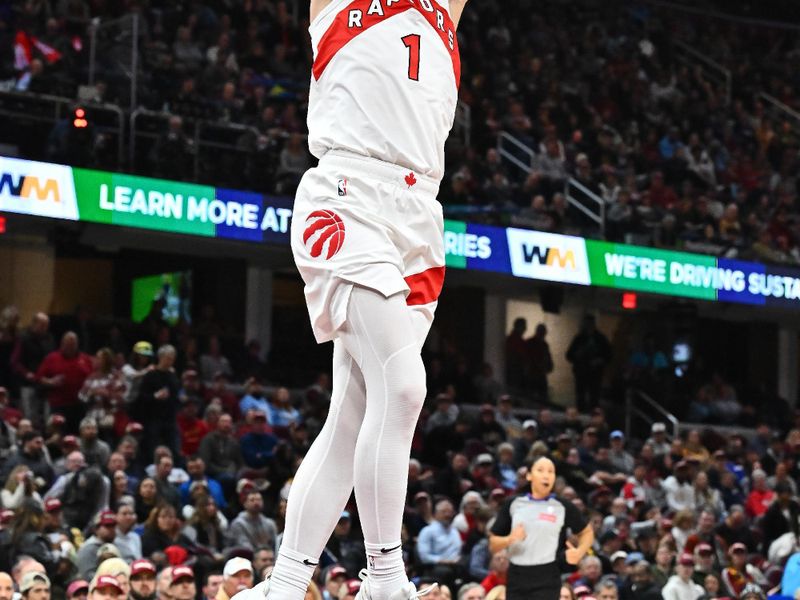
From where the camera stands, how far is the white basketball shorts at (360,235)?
14.5 feet

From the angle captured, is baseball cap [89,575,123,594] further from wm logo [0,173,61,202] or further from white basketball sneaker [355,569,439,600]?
wm logo [0,173,61,202]

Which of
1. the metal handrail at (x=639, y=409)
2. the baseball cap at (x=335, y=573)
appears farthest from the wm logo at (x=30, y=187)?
the metal handrail at (x=639, y=409)

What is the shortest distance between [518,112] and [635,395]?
4.70m

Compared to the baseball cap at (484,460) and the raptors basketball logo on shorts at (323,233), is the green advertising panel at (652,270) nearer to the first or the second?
the baseball cap at (484,460)

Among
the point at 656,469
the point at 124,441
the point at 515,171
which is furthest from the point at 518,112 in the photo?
the point at 124,441

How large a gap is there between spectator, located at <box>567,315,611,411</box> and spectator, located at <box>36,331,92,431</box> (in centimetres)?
903

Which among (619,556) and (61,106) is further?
(61,106)

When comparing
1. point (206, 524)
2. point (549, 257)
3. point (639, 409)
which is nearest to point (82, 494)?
point (206, 524)

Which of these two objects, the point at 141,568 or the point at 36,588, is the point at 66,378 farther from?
the point at 36,588

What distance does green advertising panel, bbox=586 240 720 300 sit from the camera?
20641 mm

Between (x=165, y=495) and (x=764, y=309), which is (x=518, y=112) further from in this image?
(x=165, y=495)

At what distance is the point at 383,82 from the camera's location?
14.9ft

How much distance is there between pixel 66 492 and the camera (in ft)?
43.8

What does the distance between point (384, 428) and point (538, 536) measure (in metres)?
6.82
